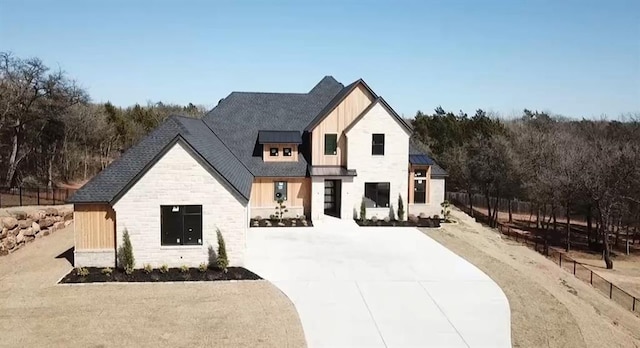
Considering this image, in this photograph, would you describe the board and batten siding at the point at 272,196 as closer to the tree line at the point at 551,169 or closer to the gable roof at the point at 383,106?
the gable roof at the point at 383,106

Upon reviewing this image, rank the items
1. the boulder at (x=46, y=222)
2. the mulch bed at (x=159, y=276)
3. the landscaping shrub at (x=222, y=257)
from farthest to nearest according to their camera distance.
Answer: the boulder at (x=46, y=222), the landscaping shrub at (x=222, y=257), the mulch bed at (x=159, y=276)

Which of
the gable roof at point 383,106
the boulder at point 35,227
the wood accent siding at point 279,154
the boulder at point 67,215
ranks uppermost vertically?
the gable roof at point 383,106

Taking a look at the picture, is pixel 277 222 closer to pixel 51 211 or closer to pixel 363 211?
pixel 363 211

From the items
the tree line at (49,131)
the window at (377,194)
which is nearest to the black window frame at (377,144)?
the window at (377,194)

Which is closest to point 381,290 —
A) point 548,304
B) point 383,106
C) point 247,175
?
point 548,304

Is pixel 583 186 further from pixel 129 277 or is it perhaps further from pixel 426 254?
pixel 129 277

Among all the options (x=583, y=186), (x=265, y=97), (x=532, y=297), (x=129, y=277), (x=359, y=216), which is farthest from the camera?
(x=265, y=97)

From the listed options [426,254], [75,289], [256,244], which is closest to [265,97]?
[256,244]
